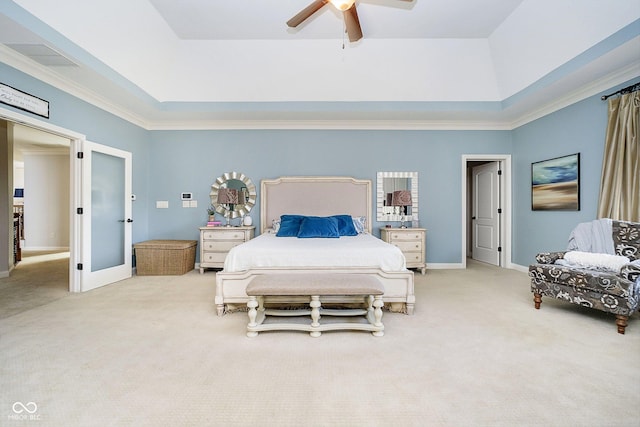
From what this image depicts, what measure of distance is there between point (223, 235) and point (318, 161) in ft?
7.16

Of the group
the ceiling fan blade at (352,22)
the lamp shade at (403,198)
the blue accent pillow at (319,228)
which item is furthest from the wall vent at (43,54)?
the lamp shade at (403,198)

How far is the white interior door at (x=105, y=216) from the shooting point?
13.3ft

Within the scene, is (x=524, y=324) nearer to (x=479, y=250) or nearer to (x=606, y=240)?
(x=606, y=240)

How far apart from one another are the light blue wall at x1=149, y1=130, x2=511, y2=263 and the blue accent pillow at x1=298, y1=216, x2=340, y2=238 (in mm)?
1367

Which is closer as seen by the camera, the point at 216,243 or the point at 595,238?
the point at 595,238

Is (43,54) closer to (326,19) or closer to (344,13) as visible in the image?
(344,13)

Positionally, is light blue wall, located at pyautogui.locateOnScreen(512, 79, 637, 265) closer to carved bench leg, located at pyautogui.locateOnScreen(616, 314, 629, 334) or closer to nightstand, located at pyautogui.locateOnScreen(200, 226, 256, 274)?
carved bench leg, located at pyautogui.locateOnScreen(616, 314, 629, 334)

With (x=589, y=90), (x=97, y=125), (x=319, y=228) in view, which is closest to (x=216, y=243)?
(x=319, y=228)

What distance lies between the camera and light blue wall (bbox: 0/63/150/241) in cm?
327

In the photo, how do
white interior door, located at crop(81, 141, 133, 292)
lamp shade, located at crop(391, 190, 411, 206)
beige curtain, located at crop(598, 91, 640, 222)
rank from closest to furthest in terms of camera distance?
beige curtain, located at crop(598, 91, 640, 222) → white interior door, located at crop(81, 141, 133, 292) → lamp shade, located at crop(391, 190, 411, 206)

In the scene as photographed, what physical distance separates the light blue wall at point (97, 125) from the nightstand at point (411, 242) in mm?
4525

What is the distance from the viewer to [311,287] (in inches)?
98.9


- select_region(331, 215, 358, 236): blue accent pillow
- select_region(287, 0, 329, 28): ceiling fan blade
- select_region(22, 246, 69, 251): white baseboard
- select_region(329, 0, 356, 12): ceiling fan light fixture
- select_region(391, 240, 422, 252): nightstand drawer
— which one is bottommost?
select_region(22, 246, 69, 251): white baseboard

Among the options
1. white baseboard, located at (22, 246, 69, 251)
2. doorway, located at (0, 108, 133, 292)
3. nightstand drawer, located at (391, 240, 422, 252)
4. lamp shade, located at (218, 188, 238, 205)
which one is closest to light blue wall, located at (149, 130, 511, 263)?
lamp shade, located at (218, 188, 238, 205)
